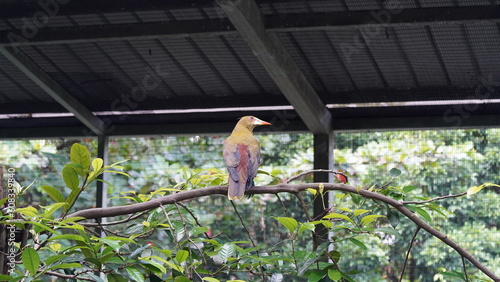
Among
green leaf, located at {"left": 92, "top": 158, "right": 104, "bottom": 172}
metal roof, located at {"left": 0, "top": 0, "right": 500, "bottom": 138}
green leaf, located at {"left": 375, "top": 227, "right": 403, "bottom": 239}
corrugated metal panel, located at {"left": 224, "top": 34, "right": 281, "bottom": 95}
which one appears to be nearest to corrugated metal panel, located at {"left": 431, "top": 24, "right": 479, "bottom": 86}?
metal roof, located at {"left": 0, "top": 0, "right": 500, "bottom": 138}

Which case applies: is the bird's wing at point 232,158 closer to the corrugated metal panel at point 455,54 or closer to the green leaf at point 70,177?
the green leaf at point 70,177

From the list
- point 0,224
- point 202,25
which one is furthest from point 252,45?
point 0,224

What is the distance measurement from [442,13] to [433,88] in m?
0.62

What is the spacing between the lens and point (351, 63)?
3.56 meters

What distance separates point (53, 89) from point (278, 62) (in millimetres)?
1228

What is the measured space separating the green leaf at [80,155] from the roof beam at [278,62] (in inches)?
45.0

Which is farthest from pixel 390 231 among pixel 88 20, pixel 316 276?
pixel 88 20

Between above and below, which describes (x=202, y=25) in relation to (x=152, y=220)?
above

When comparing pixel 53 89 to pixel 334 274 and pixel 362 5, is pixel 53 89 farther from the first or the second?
pixel 334 274

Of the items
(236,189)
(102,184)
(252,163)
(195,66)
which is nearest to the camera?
(236,189)

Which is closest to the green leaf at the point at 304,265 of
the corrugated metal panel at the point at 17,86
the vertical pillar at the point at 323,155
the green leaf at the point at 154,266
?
the green leaf at the point at 154,266

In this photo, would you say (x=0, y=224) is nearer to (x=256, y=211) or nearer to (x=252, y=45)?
(x=252, y=45)

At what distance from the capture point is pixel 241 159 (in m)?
2.76

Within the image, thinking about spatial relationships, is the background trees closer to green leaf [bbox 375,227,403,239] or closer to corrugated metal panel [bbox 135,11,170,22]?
corrugated metal panel [bbox 135,11,170,22]
